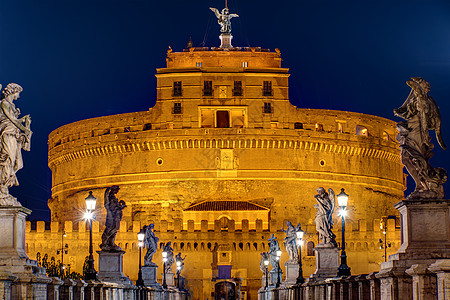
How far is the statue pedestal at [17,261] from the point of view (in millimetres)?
12156

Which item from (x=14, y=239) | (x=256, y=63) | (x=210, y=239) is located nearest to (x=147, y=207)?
(x=210, y=239)

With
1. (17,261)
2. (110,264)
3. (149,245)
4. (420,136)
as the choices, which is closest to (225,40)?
(149,245)

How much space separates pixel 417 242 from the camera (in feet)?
41.1

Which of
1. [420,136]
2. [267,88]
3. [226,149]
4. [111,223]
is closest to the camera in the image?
[420,136]

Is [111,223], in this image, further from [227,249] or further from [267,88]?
[267,88]

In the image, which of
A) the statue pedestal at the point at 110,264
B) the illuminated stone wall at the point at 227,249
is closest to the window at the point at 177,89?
the illuminated stone wall at the point at 227,249

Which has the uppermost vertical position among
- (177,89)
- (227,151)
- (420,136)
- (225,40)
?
(225,40)

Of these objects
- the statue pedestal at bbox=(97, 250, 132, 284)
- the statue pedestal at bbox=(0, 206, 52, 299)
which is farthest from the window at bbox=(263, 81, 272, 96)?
the statue pedestal at bbox=(0, 206, 52, 299)

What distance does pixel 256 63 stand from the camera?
7438 centimetres

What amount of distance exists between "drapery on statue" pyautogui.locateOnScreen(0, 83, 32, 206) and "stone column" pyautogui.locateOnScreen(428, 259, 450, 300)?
22.1 feet

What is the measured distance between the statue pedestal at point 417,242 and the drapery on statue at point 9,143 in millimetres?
6178

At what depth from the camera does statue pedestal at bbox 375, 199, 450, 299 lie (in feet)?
40.0

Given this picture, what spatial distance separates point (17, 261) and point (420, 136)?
691 cm

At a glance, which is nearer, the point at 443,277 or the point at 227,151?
the point at 443,277
